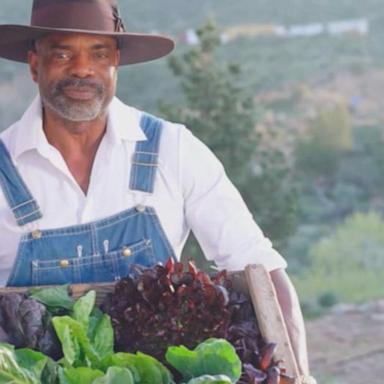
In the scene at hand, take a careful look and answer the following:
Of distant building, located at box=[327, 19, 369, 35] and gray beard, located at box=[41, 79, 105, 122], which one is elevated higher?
distant building, located at box=[327, 19, 369, 35]

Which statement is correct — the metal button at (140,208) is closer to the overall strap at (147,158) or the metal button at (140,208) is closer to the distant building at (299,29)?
the overall strap at (147,158)

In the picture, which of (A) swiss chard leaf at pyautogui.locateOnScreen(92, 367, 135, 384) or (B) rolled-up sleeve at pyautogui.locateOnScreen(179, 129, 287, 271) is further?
(B) rolled-up sleeve at pyautogui.locateOnScreen(179, 129, 287, 271)

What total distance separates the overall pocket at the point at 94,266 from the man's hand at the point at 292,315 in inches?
14.1

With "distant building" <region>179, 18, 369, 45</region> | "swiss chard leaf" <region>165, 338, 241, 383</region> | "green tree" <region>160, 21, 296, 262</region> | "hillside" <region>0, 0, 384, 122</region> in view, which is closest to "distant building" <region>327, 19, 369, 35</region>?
"distant building" <region>179, 18, 369, 45</region>

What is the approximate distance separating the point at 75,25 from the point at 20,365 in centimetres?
104

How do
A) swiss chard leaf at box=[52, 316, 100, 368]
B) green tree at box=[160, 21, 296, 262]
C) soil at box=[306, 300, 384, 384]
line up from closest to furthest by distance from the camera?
swiss chard leaf at box=[52, 316, 100, 368], soil at box=[306, 300, 384, 384], green tree at box=[160, 21, 296, 262]

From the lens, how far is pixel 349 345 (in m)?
9.51

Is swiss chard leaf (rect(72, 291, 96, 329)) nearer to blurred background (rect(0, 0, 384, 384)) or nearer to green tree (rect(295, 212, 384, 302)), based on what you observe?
blurred background (rect(0, 0, 384, 384))

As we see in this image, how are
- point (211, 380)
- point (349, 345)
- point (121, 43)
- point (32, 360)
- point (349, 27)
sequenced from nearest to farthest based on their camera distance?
point (211, 380) < point (32, 360) < point (121, 43) < point (349, 345) < point (349, 27)

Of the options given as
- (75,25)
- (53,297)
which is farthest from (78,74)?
(53,297)

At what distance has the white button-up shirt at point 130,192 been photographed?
331 cm

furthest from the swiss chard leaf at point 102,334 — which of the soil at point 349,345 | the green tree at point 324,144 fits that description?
the green tree at point 324,144

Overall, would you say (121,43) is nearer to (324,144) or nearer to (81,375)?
(81,375)

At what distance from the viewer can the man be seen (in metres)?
3.28
